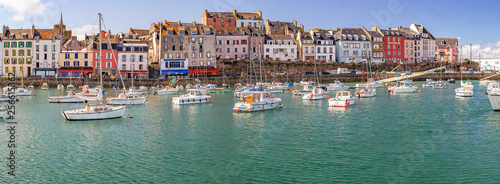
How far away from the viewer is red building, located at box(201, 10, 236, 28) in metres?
135

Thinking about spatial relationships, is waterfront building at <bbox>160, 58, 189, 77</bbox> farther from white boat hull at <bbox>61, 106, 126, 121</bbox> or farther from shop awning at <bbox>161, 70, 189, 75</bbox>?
white boat hull at <bbox>61, 106, 126, 121</bbox>

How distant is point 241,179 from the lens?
838 inches

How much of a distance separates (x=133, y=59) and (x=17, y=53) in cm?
2872

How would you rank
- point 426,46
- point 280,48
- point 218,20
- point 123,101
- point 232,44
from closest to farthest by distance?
point 123,101 → point 232,44 → point 280,48 → point 426,46 → point 218,20

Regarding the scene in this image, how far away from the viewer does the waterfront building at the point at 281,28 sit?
132575 millimetres

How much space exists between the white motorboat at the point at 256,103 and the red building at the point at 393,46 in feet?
285

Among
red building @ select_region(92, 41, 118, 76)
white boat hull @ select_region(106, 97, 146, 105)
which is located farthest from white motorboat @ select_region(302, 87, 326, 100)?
red building @ select_region(92, 41, 118, 76)

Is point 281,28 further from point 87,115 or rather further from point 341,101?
point 87,115

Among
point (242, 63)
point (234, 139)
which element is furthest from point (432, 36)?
point (234, 139)

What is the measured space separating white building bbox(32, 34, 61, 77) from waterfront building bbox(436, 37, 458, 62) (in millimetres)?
109998

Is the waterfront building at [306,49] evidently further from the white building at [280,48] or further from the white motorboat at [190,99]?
the white motorboat at [190,99]

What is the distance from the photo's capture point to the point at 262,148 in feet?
90.9

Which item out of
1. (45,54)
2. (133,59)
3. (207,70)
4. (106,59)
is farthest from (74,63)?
(207,70)

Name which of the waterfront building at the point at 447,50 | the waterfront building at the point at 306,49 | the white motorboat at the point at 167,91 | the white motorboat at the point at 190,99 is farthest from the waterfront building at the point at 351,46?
the white motorboat at the point at 190,99
